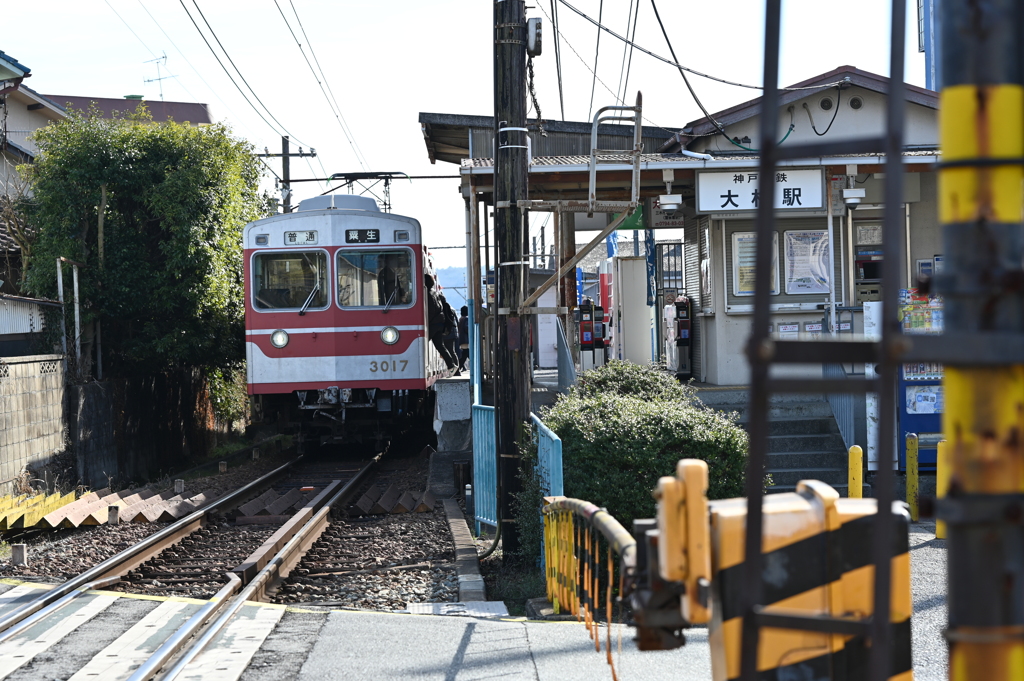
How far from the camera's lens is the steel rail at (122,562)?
20.8ft

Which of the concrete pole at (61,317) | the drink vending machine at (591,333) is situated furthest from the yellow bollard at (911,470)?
the concrete pole at (61,317)

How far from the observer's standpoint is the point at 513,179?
7.90 metres

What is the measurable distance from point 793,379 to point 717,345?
11346mm

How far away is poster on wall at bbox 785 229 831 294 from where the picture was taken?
42.0 feet

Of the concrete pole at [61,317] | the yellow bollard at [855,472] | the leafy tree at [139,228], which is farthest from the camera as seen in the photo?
the leafy tree at [139,228]

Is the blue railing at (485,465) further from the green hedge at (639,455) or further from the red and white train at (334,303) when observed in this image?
the red and white train at (334,303)

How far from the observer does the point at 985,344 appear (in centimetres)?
175

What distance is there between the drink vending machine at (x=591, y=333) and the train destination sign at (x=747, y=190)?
19.4ft

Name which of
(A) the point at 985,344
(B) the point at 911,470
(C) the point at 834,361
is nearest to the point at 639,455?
(B) the point at 911,470

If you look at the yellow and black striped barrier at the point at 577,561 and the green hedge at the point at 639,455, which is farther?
the green hedge at the point at 639,455

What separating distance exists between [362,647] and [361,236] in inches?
377

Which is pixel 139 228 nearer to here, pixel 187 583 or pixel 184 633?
pixel 187 583

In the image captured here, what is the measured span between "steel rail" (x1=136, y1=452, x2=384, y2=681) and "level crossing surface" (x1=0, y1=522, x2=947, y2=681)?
84 mm

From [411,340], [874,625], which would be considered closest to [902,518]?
[874,625]
